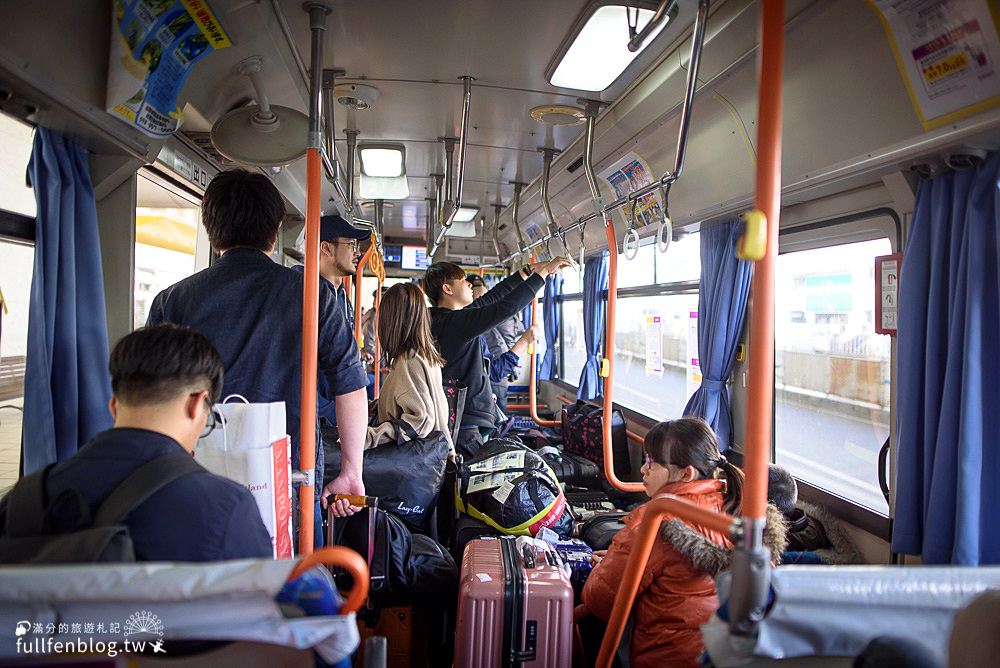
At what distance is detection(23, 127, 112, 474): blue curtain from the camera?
84.0 inches

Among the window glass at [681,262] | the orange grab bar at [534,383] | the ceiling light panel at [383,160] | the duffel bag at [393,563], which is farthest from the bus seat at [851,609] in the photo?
the orange grab bar at [534,383]

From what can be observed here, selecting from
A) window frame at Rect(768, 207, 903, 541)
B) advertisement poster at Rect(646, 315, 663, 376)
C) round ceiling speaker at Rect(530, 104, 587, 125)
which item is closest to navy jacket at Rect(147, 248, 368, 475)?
round ceiling speaker at Rect(530, 104, 587, 125)

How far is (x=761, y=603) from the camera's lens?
1.03 metres

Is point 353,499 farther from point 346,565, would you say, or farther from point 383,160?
point 383,160

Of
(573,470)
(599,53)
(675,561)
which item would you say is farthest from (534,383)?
(675,561)

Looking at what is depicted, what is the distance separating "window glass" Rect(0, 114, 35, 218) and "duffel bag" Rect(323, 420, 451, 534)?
5.27 feet

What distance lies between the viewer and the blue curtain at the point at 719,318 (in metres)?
3.78

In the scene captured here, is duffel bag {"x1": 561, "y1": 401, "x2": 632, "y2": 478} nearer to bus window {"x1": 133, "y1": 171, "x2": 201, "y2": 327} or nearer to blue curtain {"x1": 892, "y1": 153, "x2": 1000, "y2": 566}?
blue curtain {"x1": 892, "y1": 153, "x2": 1000, "y2": 566}

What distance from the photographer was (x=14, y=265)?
7.11 feet

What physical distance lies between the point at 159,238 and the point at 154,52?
1.53 meters

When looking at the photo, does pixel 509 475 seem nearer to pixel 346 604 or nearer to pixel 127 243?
pixel 127 243

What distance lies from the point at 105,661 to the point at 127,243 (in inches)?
86.0

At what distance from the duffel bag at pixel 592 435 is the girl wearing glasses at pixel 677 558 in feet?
8.37

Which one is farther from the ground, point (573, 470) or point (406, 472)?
point (406, 472)
